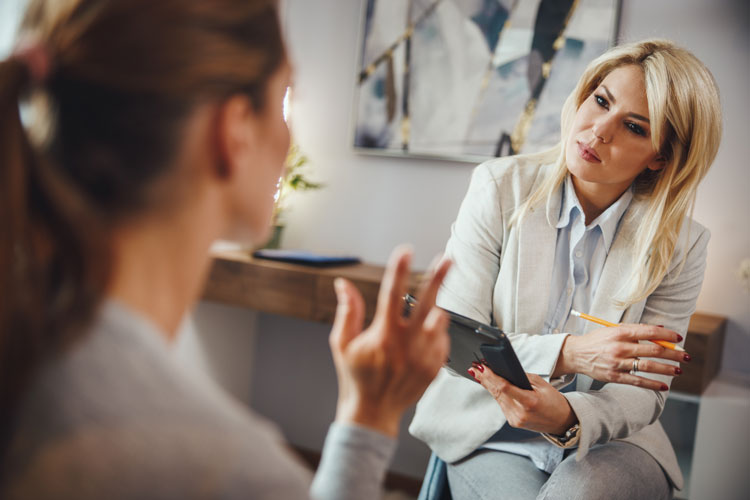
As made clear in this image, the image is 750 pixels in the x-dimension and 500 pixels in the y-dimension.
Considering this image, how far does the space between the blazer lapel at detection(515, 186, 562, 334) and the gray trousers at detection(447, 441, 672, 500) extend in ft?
0.88

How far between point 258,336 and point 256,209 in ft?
7.59

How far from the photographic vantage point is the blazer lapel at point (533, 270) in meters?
1.39

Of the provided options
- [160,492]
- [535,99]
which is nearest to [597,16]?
[535,99]

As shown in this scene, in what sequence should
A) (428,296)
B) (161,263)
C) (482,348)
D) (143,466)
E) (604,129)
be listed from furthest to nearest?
(604,129) < (482,348) < (428,296) < (161,263) < (143,466)

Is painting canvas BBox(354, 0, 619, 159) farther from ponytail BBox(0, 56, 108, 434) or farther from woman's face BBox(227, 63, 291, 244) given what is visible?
ponytail BBox(0, 56, 108, 434)

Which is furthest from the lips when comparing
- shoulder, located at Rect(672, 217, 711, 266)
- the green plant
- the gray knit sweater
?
the green plant

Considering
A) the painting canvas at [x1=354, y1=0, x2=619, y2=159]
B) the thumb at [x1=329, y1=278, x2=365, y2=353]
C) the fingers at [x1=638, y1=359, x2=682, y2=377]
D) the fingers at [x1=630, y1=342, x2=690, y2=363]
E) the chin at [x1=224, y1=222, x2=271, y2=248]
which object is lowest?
the fingers at [x1=638, y1=359, x2=682, y2=377]

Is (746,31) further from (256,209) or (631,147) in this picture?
(256,209)

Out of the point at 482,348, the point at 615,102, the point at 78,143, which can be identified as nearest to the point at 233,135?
the point at 78,143

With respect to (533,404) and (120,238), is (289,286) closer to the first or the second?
(533,404)

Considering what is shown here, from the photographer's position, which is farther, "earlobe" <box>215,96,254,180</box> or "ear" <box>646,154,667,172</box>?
"ear" <box>646,154,667,172</box>

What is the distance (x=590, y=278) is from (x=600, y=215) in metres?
0.14

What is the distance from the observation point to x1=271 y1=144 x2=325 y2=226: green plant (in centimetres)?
260

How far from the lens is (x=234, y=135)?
0.62 meters
